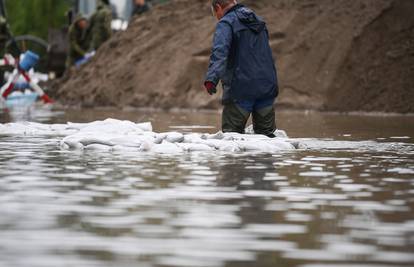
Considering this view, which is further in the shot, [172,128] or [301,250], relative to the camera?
[172,128]

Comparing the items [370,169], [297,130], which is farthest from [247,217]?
[297,130]

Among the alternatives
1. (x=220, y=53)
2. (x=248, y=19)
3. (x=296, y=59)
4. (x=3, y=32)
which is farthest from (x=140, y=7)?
(x=220, y=53)

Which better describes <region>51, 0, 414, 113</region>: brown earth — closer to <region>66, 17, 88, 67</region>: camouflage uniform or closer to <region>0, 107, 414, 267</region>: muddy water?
<region>66, 17, 88, 67</region>: camouflage uniform

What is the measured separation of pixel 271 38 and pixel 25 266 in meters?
24.1

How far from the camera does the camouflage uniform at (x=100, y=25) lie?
1405 inches

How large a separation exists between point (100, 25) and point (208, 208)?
28.7 meters

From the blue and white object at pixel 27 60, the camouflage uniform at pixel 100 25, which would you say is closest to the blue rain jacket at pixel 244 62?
the blue and white object at pixel 27 60

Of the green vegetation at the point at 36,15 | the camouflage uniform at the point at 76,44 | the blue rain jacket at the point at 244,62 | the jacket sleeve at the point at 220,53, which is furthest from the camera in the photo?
the green vegetation at the point at 36,15

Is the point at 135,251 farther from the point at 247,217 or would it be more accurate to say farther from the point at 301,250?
the point at 247,217

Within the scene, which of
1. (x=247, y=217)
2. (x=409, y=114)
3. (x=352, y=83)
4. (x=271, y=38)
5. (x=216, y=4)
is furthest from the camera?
(x=271, y=38)

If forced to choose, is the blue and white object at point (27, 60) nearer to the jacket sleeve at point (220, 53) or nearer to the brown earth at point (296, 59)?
the brown earth at point (296, 59)

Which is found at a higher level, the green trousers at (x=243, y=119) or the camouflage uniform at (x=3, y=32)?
the camouflage uniform at (x=3, y=32)

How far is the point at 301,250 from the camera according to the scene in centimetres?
607

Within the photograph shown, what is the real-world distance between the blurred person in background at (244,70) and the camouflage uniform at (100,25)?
A: 2102 centimetres
